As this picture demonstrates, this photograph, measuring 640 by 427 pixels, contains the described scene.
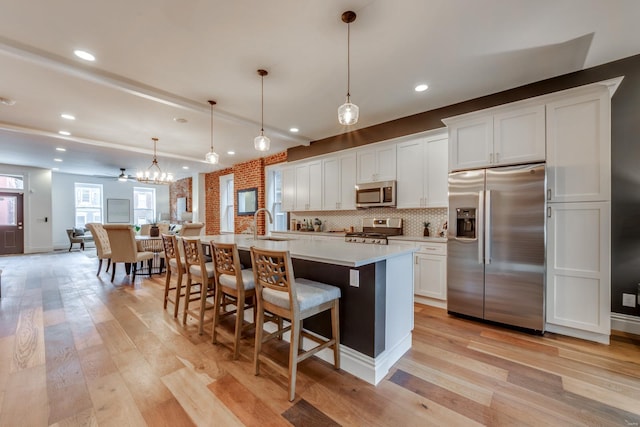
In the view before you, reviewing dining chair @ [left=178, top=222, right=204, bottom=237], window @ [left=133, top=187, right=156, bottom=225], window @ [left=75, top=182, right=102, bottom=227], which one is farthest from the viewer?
window @ [left=133, top=187, right=156, bottom=225]

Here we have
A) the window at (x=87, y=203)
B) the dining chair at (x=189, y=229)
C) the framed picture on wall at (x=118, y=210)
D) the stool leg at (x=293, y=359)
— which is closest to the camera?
the stool leg at (x=293, y=359)

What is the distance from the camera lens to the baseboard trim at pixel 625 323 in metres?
2.54

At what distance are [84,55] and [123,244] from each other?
3188mm

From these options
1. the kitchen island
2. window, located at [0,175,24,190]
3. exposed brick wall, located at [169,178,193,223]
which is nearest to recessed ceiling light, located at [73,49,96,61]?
the kitchen island

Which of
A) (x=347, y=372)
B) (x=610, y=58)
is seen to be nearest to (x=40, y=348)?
(x=347, y=372)

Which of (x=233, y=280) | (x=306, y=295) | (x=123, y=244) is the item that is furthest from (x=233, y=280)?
(x=123, y=244)

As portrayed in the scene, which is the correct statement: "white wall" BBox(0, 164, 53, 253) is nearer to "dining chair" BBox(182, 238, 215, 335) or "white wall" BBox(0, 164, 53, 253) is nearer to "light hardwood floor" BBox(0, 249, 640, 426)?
"light hardwood floor" BBox(0, 249, 640, 426)

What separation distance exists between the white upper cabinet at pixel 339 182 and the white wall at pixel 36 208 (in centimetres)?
902

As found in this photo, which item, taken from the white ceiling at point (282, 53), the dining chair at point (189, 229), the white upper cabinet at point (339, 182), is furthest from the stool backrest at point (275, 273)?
the dining chair at point (189, 229)

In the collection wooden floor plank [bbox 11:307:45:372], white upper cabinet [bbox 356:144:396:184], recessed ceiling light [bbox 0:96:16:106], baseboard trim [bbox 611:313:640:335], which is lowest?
wooden floor plank [bbox 11:307:45:372]

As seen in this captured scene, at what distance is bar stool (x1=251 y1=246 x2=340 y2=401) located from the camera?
171 centimetres

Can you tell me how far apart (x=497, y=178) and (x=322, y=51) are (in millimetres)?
2152

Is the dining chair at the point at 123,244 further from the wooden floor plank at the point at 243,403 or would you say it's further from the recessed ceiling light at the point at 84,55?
the wooden floor plank at the point at 243,403

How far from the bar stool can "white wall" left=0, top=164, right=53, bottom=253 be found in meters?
10.1
